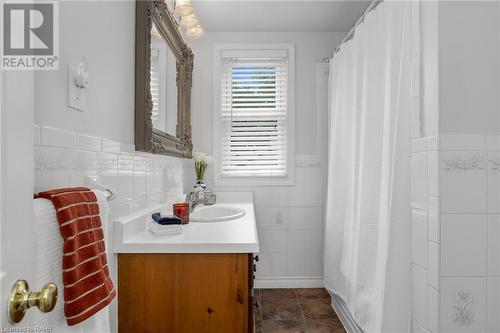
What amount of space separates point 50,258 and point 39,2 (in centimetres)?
62

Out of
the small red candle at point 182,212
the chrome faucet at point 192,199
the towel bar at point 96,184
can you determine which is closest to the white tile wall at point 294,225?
the chrome faucet at point 192,199

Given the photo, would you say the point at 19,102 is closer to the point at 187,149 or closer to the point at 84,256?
the point at 84,256

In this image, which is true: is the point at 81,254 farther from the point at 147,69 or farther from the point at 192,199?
the point at 192,199

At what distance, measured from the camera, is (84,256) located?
31.0 inches

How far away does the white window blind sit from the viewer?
2996 mm

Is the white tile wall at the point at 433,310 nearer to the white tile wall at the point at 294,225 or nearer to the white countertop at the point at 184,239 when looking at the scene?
the white countertop at the point at 184,239

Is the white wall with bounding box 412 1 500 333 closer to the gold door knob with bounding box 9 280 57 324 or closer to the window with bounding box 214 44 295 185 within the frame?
the gold door knob with bounding box 9 280 57 324

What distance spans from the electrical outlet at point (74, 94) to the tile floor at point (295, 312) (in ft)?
6.20

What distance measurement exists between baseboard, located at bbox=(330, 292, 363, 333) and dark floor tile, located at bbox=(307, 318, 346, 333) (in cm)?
5

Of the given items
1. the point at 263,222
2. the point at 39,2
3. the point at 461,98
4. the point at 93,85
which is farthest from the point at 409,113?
the point at 263,222

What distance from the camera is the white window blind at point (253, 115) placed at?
2996 millimetres

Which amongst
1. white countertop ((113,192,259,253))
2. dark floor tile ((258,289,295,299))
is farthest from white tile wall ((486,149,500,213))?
dark floor tile ((258,289,295,299))

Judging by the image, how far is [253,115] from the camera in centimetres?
300

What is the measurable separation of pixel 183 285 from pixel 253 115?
2051 mm
